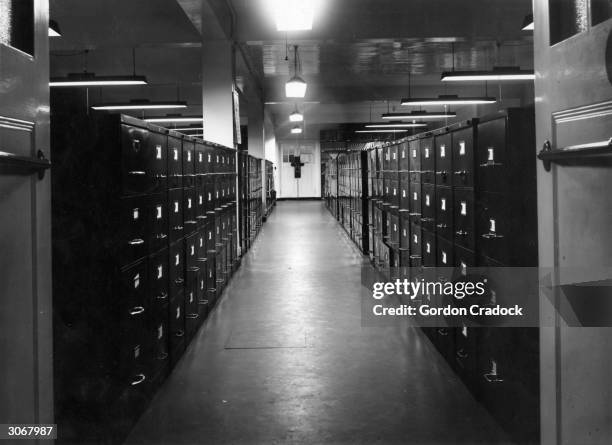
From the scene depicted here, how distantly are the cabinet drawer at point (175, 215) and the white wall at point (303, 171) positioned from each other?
83.8 ft

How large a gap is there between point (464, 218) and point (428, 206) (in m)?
1.09

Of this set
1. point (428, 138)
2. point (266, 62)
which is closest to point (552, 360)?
point (428, 138)

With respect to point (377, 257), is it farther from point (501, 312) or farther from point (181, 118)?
point (181, 118)

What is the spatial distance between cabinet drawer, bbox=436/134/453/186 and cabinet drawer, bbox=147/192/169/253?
2031 mm

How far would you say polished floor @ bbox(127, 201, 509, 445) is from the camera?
320 cm

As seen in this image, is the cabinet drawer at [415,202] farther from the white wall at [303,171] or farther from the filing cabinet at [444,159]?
the white wall at [303,171]

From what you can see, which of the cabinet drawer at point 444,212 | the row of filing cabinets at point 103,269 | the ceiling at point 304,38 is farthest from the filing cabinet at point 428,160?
the ceiling at point 304,38

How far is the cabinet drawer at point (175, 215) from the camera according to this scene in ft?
13.5

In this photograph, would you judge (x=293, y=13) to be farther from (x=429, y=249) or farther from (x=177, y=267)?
(x=177, y=267)

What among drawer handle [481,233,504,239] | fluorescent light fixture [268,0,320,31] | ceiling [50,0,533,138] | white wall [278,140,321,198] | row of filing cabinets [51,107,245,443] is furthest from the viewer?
white wall [278,140,321,198]

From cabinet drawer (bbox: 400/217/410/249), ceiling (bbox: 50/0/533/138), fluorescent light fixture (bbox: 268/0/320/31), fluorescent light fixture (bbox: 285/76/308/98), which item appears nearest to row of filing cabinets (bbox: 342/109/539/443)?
cabinet drawer (bbox: 400/217/410/249)

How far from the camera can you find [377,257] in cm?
853

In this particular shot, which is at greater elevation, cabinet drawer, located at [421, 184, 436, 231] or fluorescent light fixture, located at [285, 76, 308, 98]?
fluorescent light fixture, located at [285, 76, 308, 98]

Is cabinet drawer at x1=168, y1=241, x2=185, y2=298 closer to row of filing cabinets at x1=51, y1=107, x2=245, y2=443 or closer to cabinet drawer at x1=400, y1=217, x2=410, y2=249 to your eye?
row of filing cabinets at x1=51, y1=107, x2=245, y2=443
